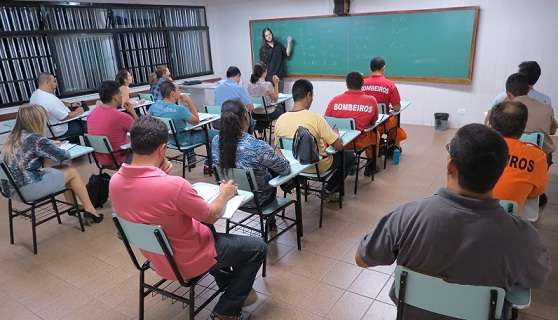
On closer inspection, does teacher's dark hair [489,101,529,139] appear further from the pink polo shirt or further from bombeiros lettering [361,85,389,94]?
bombeiros lettering [361,85,389,94]

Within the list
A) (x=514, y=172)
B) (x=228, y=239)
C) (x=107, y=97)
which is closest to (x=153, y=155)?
(x=228, y=239)

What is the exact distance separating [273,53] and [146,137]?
5886 millimetres

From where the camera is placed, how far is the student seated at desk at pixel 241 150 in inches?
93.2

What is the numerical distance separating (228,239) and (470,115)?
205 inches

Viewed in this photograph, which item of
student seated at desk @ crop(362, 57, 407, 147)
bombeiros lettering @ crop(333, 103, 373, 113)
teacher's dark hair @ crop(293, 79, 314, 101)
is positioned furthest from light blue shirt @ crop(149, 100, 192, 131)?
student seated at desk @ crop(362, 57, 407, 147)

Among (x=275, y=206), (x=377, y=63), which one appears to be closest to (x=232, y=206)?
(x=275, y=206)

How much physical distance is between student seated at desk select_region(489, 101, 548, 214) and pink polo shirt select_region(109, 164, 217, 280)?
1560 millimetres

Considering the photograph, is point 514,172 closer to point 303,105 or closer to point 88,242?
point 303,105

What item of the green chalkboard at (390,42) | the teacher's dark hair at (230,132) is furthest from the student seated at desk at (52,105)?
the green chalkboard at (390,42)

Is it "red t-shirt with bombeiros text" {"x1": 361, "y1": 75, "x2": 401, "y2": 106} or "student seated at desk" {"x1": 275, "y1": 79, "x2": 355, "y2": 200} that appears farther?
"red t-shirt with bombeiros text" {"x1": 361, "y1": 75, "x2": 401, "y2": 106}

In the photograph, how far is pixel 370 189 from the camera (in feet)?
13.1

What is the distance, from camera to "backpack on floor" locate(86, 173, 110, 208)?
12.3 feet

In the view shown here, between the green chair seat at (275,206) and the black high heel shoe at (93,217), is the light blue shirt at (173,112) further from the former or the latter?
the green chair seat at (275,206)

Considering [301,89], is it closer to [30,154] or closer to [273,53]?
[30,154]
